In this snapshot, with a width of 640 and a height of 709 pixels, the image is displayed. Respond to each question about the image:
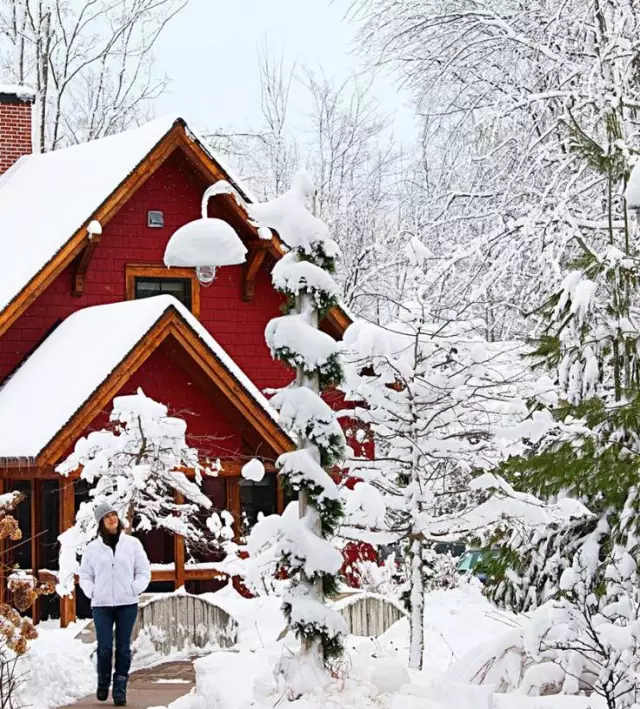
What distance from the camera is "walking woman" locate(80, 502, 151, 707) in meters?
11.4

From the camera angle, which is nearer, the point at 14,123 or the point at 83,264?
the point at 83,264

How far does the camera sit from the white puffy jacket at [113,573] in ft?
37.5

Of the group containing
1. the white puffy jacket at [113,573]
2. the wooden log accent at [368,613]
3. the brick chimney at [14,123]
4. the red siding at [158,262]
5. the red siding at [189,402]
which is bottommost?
the wooden log accent at [368,613]

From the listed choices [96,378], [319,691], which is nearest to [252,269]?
[96,378]

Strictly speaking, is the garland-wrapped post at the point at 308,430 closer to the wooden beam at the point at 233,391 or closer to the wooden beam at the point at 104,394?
the wooden beam at the point at 104,394

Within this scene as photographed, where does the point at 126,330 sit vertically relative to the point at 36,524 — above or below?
above

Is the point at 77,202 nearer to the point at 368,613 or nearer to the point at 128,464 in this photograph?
the point at 128,464

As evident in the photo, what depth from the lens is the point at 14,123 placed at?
25.2 m

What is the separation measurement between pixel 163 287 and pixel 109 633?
1077cm

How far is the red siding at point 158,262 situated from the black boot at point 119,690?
32.5ft

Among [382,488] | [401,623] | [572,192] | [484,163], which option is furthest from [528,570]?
[484,163]

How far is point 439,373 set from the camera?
42.3ft

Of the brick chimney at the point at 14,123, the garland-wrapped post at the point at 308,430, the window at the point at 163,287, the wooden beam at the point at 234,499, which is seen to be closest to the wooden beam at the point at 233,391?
the wooden beam at the point at 234,499

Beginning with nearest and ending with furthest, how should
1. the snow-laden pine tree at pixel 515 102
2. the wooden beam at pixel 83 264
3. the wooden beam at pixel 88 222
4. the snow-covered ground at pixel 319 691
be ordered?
the snow-covered ground at pixel 319 691, the snow-laden pine tree at pixel 515 102, the wooden beam at pixel 88 222, the wooden beam at pixel 83 264
